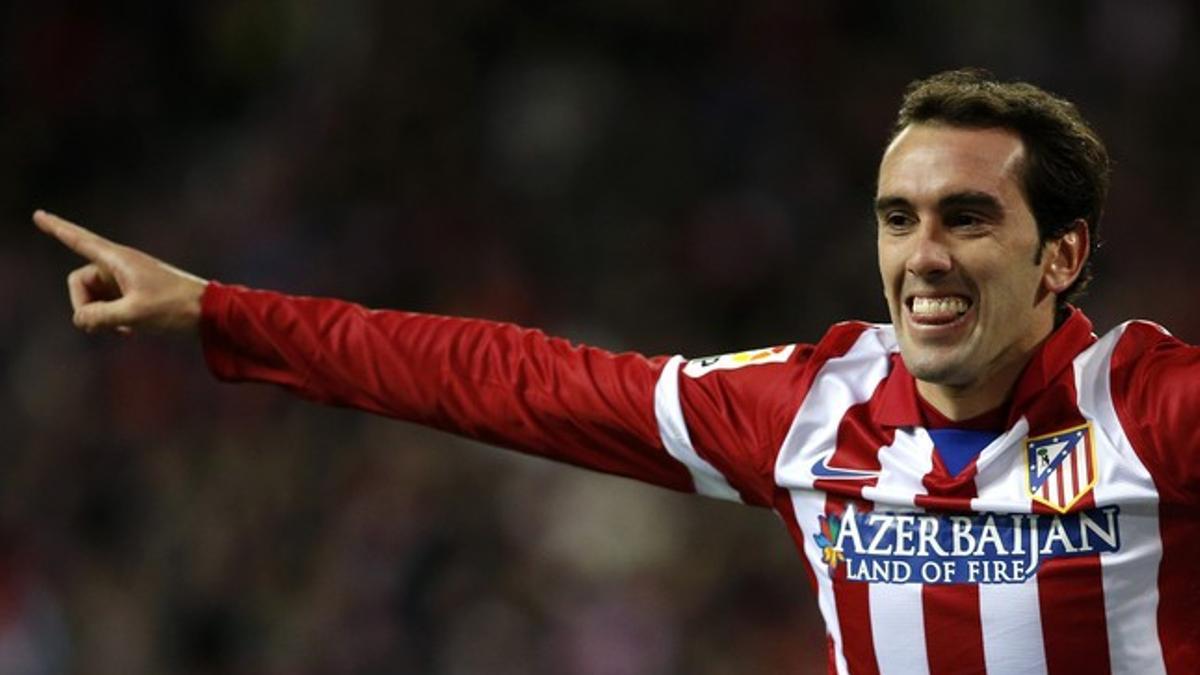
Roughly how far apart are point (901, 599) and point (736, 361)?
1.70 feet

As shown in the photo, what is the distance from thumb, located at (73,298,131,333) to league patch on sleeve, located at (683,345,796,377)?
2.95 ft

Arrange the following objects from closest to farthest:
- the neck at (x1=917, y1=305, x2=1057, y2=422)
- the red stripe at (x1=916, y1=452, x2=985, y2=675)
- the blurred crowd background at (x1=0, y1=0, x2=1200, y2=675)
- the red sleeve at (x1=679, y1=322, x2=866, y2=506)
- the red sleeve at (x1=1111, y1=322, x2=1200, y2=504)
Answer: the red sleeve at (x1=1111, y1=322, x2=1200, y2=504)
the red stripe at (x1=916, y1=452, x2=985, y2=675)
the neck at (x1=917, y1=305, x2=1057, y2=422)
the red sleeve at (x1=679, y1=322, x2=866, y2=506)
the blurred crowd background at (x1=0, y1=0, x2=1200, y2=675)

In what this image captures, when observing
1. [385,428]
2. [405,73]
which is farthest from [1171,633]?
[405,73]

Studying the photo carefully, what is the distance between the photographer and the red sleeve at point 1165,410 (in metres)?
2.72

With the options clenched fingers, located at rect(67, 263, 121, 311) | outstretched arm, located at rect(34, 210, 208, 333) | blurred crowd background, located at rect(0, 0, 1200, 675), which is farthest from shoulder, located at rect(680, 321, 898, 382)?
blurred crowd background, located at rect(0, 0, 1200, 675)

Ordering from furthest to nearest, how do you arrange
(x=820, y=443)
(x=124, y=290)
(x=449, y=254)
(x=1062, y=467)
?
(x=449, y=254), (x=124, y=290), (x=820, y=443), (x=1062, y=467)

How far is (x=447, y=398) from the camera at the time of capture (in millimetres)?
3238

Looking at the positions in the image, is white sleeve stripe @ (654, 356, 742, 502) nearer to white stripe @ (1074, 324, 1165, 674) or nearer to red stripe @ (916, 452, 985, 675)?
red stripe @ (916, 452, 985, 675)

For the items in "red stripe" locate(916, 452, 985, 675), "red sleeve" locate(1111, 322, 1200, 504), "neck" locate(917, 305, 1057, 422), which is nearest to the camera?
"red sleeve" locate(1111, 322, 1200, 504)

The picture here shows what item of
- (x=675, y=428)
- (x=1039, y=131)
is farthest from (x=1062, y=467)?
(x=675, y=428)

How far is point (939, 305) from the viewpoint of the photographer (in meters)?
2.91

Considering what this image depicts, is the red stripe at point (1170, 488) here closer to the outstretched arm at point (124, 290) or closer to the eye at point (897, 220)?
the eye at point (897, 220)

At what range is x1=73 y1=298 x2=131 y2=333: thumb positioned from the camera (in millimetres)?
3166

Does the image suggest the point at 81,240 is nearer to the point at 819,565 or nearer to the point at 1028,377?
the point at 819,565
